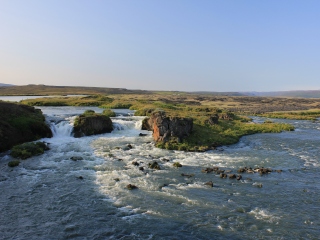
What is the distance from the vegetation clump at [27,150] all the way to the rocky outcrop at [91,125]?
10314 mm

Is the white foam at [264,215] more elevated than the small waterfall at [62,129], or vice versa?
the small waterfall at [62,129]

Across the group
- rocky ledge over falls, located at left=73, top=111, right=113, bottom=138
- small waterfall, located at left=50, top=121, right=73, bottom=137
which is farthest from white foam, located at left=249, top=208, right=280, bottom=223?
small waterfall, located at left=50, top=121, right=73, bottom=137

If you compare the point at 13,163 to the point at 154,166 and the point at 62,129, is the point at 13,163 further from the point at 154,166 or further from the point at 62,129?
the point at 62,129

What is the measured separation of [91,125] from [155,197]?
30237 millimetres

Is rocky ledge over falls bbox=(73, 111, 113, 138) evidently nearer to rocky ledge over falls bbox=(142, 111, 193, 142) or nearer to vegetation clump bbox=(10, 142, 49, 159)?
vegetation clump bbox=(10, 142, 49, 159)

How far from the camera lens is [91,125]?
5084cm

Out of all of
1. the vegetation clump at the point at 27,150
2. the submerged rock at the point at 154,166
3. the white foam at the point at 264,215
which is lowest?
the white foam at the point at 264,215

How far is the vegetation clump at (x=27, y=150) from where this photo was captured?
34.8 m

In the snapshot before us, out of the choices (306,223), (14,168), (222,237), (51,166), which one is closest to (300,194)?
(306,223)

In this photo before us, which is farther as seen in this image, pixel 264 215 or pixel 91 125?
pixel 91 125

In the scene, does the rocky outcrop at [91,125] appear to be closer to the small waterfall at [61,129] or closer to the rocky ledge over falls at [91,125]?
the rocky ledge over falls at [91,125]

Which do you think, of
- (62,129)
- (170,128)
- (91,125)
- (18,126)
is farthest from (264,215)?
(62,129)

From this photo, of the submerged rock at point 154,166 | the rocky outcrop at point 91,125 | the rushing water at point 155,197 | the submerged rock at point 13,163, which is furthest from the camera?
the rocky outcrop at point 91,125

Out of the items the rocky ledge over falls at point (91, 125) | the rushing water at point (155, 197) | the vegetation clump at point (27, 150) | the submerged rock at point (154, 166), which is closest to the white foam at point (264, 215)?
the rushing water at point (155, 197)
